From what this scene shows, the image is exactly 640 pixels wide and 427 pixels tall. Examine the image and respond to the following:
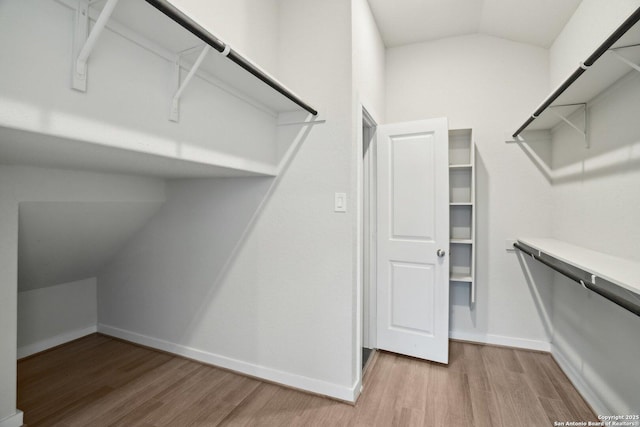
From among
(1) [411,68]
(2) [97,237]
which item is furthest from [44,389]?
(1) [411,68]

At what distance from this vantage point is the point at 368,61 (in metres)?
2.31

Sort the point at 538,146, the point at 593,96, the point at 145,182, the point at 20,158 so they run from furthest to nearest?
1. the point at 538,146
2. the point at 145,182
3. the point at 593,96
4. the point at 20,158

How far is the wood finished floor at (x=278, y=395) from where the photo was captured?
176cm

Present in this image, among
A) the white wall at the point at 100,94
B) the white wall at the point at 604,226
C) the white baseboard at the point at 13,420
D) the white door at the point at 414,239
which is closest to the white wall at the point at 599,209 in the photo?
the white wall at the point at 604,226

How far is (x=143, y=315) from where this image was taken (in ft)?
8.76

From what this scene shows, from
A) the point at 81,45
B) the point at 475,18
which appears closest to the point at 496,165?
the point at 475,18

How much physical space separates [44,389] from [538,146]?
411cm

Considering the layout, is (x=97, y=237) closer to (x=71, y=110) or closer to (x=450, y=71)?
(x=71, y=110)

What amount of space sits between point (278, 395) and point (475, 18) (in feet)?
10.6

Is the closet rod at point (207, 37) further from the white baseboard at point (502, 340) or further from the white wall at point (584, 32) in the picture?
the white baseboard at point (502, 340)

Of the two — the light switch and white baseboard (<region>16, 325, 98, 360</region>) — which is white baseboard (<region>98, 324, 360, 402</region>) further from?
the light switch

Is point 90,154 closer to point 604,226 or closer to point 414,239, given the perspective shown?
point 414,239

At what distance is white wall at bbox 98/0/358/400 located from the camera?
1.94 metres

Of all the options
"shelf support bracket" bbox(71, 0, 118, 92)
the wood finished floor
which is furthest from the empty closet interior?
the wood finished floor
